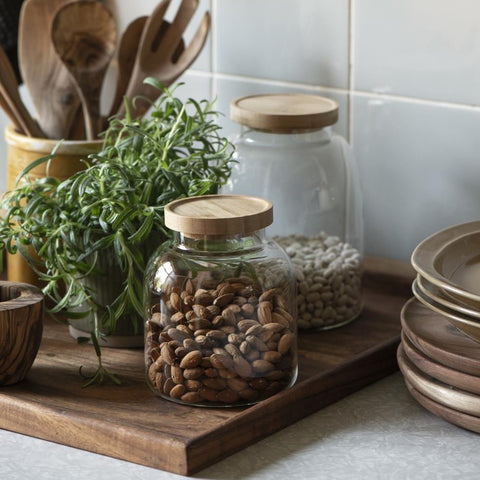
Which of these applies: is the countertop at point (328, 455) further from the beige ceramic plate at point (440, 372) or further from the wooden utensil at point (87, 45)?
the wooden utensil at point (87, 45)

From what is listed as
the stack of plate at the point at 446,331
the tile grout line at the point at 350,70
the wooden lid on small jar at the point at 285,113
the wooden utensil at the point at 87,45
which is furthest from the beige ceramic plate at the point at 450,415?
the wooden utensil at the point at 87,45

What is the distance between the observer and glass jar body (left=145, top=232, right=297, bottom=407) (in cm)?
88

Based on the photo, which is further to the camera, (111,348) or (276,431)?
(111,348)

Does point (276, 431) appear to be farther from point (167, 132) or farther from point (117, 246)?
point (167, 132)

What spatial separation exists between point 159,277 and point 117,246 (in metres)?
0.06

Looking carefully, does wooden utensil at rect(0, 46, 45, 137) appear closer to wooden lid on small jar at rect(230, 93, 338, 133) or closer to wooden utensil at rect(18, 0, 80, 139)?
wooden utensil at rect(18, 0, 80, 139)

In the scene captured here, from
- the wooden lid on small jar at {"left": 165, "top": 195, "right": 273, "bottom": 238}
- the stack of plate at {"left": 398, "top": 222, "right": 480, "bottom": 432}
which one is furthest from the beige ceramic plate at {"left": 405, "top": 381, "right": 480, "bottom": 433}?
the wooden lid on small jar at {"left": 165, "top": 195, "right": 273, "bottom": 238}

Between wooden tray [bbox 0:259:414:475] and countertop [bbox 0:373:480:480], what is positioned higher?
wooden tray [bbox 0:259:414:475]

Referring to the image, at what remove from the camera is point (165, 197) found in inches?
38.5

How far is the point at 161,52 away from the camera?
3.96 feet

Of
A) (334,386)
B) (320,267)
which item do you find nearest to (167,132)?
(320,267)

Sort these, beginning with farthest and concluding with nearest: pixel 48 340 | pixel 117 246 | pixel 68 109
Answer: pixel 68 109 → pixel 48 340 → pixel 117 246

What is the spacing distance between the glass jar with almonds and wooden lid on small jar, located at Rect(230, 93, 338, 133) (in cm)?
16

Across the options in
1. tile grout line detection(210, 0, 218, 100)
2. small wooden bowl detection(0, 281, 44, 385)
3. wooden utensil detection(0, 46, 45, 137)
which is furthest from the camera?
tile grout line detection(210, 0, 218, 100)
